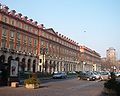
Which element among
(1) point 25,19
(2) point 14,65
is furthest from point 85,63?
(2) point 14,65

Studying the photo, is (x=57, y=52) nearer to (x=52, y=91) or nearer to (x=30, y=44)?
(x=30, y=44)

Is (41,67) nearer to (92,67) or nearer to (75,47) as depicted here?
(75,47)

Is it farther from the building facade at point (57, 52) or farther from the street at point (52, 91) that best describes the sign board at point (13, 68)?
the building facade at point (57, 52)

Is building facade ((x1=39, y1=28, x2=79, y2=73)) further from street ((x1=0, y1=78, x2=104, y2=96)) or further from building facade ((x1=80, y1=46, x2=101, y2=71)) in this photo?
street ((x1=0, y1=78, x2=104, y2=96))

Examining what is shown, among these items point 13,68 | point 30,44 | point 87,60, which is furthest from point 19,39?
point 87,60

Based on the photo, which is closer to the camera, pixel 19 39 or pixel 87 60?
pixel 19 39

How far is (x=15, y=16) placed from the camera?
6656 centimetres

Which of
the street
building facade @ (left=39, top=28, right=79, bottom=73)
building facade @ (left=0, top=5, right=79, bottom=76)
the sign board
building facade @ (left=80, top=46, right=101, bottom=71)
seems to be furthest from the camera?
building facade @ (left=80, top=46, right=101, bottom=71)

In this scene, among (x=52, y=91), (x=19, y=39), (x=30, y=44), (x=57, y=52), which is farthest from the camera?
(x=57, y=52)

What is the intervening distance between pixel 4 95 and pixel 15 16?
164 ft

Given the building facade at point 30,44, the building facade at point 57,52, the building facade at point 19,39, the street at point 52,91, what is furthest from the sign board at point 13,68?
the building facade at point 57,52

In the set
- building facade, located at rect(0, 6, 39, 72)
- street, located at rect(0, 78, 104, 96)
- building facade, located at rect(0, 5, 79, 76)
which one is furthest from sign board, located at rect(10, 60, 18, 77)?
building facade, located at rect(0, 6, 39, 72)

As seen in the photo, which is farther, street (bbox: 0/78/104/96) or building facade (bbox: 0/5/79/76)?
building facade (bbox: 0/5/79/76)

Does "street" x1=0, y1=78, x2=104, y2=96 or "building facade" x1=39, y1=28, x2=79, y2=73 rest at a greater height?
"building facade" x1=39, y1=28, x2=79, y2=73
